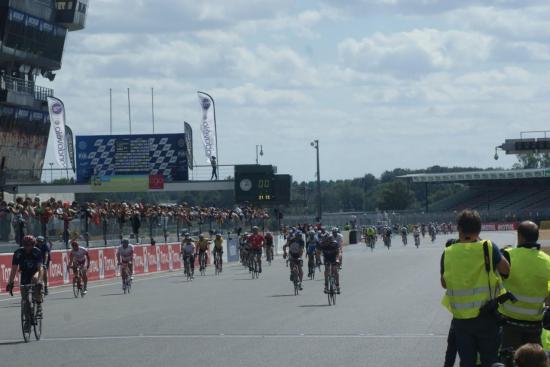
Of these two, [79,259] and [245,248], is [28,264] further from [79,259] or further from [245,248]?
[245,248]

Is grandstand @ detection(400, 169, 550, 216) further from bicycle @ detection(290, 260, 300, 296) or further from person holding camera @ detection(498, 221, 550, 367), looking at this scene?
person holding camera @ detection(498, 221, 550, 367)

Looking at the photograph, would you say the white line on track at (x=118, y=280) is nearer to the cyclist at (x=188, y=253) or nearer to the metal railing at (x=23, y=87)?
the cyclist at (x=188, y=253)

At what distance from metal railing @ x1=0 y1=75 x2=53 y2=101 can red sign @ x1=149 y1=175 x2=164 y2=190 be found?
25.0 ft

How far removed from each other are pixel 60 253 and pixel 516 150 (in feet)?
49.9

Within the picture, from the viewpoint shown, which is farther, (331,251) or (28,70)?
Result: (28,70)

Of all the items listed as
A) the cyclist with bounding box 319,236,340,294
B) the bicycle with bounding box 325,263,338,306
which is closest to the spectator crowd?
the cyclist with bounding box 319,236,340,294

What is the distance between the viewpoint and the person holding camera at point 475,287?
8.98m

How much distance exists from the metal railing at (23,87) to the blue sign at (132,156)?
325 cm

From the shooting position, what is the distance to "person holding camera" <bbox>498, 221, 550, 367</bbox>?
9.37 meters

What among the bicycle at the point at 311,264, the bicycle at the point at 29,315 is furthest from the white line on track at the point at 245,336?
the bicycle at the point at 311,264

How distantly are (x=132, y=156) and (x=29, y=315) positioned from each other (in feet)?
159

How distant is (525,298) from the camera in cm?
936

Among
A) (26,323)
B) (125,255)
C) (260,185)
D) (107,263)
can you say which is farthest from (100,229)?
(260,185)

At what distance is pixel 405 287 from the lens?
30000mm
